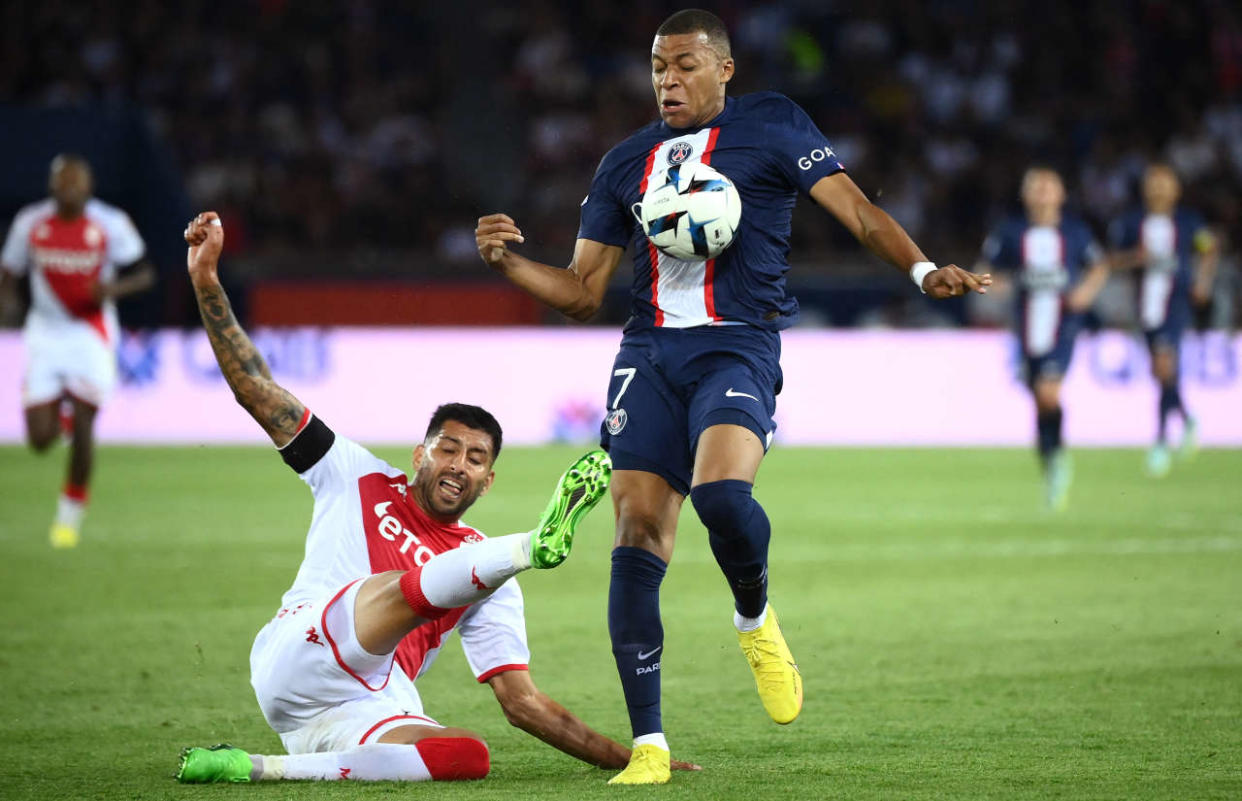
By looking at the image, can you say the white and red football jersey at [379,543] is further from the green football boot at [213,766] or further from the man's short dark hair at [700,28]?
the man's short dark hair at [700,28]

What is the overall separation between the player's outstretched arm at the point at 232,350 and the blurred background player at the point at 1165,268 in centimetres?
1174

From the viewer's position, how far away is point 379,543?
521 centimetres

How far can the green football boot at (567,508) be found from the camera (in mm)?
4531

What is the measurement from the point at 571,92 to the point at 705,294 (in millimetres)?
19548

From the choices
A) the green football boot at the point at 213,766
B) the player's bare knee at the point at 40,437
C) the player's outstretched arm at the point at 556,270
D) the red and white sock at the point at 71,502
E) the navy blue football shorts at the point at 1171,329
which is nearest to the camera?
the green football boot at the point at 213,766

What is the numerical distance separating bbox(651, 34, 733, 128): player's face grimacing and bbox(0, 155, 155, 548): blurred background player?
6964mm

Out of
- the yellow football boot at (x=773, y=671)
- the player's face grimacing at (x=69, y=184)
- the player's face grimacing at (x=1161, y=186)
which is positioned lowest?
the yellow football boot at (x=773, y=671)

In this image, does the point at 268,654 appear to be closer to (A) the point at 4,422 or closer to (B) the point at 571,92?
(A) the point at 4,422

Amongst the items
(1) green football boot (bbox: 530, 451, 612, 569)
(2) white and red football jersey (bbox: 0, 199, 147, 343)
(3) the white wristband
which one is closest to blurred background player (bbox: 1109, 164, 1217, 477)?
(2) white and red football jersey (bbox: 0, 199, 147, 343)

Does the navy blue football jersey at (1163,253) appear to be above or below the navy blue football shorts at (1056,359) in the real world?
above

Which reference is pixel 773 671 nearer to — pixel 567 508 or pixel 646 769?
pixel 646 769

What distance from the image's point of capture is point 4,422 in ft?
60.8

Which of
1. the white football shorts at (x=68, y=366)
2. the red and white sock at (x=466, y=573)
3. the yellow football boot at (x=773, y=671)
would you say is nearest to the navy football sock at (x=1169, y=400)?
the white football shorts at (x=68, y=366)

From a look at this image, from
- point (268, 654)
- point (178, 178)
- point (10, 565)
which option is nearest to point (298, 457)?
point (268, 654)
